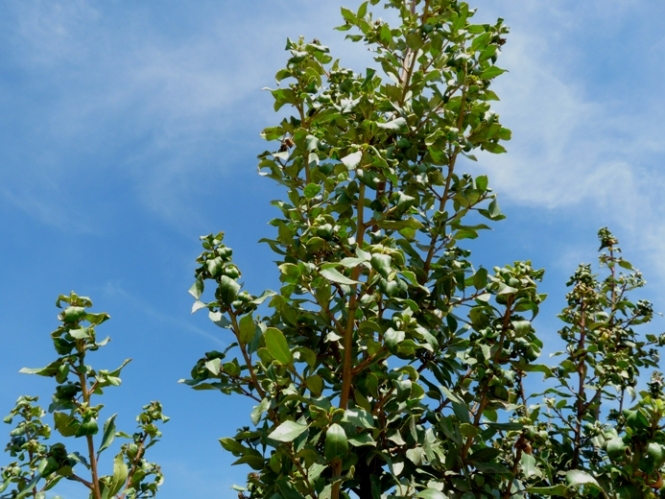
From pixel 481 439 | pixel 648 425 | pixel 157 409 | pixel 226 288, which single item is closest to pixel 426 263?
pixel 481 439

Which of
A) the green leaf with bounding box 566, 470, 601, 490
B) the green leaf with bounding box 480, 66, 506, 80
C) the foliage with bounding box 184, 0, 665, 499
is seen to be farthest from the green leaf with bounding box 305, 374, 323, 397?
the green leaf with bounding box 480, 66, 506, 80

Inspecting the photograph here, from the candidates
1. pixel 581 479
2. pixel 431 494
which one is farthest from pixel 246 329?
pixel 581 479

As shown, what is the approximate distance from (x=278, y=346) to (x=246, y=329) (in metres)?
0.28

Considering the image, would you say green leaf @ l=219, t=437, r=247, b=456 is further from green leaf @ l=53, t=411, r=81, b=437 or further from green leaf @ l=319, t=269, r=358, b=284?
green leaf @ l=319, t=269, r=358, b=284

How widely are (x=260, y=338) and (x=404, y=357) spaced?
71 centimetres

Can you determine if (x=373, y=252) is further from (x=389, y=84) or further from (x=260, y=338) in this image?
(x=389, y=84)

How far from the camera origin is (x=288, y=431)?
8.15ft

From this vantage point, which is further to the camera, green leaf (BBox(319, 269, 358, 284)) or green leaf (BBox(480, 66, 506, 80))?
green leaf (BBox(480, 66, 506, 80))

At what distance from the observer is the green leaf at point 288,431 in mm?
2438

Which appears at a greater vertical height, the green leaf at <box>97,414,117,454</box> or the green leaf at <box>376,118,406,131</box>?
the green leaf at <box>376,118,406,131</box>

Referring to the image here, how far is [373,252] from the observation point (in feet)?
8.87

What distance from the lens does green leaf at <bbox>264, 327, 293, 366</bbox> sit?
261 centimetres

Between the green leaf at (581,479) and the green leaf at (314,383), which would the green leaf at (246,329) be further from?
the green leaf at (581,479)

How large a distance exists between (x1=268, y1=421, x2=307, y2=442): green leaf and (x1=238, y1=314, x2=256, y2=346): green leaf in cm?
51
